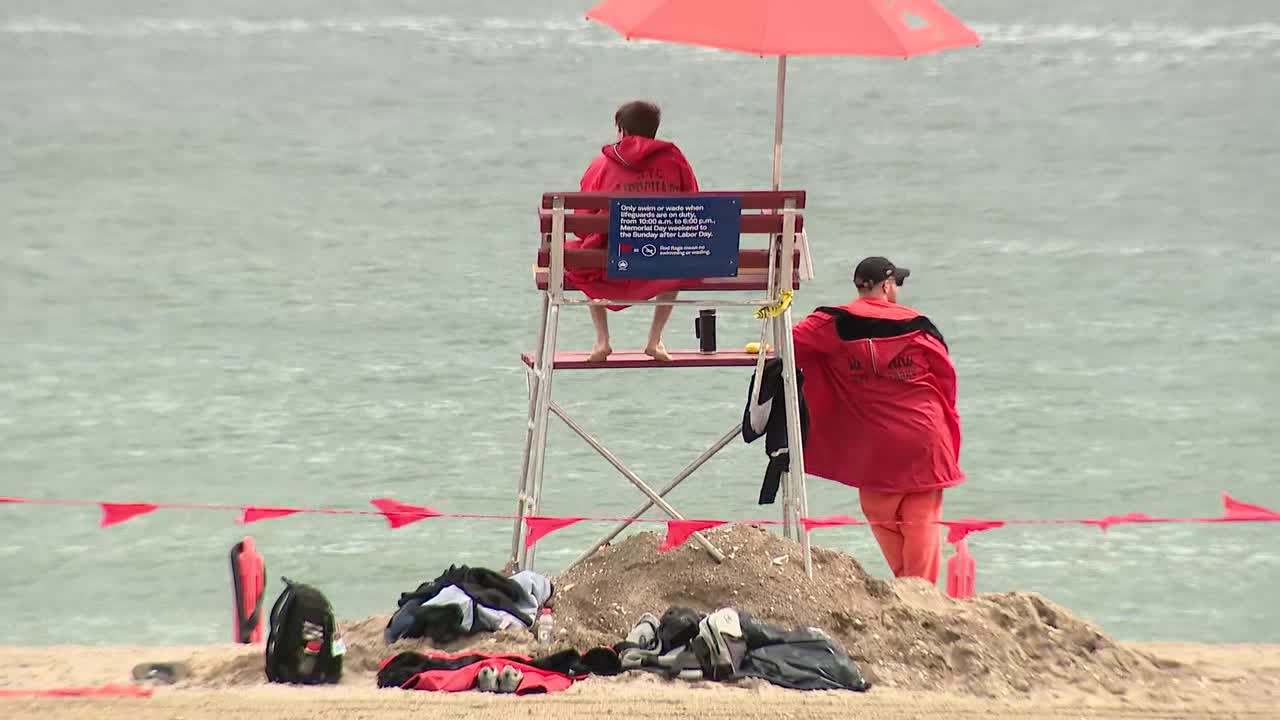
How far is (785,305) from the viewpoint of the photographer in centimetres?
680

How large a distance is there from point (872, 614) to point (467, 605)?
141 centimetres

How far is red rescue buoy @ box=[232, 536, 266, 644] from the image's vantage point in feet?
25.4

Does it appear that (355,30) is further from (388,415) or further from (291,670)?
(291,670)

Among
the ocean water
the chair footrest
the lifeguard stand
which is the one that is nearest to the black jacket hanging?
the lifeguard stand

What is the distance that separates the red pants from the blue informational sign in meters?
1.25

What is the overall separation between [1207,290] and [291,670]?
16.4 metres

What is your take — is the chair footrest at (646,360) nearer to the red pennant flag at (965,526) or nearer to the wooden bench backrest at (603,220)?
Result: the wooden bench backrest at (603,220)

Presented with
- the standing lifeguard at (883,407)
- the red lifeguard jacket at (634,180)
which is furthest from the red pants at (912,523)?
the red lifeguard jacket at (634,180)

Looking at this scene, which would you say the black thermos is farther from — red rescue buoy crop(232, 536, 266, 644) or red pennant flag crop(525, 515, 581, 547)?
red rescue buoy crop(232, 536, 266, 644)

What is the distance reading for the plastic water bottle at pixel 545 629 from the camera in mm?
6533

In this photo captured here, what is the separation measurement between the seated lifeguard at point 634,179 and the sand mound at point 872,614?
2.59 ft

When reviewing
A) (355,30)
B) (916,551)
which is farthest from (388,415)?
(355,30)

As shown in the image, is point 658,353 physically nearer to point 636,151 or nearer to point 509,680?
point 636,151

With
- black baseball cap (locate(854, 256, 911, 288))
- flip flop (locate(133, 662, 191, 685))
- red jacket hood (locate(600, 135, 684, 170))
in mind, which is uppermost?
red jacket hood (locate(600, 135, 684, 170))
